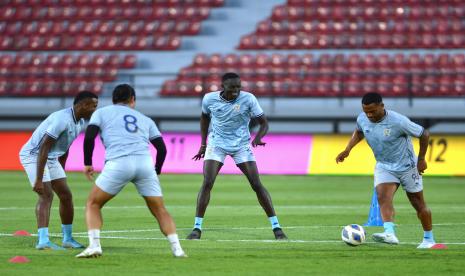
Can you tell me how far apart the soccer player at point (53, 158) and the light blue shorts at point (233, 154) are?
2.23 metres

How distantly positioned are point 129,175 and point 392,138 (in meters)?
3.85

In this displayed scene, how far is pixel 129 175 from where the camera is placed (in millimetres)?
10859

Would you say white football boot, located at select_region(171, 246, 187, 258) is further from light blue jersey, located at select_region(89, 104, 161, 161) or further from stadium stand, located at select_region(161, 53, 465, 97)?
stadium stand, located at select_region(161, 53, 465, 97)

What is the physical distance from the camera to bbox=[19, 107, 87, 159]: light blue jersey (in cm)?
1217

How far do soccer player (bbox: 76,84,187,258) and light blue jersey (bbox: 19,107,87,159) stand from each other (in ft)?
4.19

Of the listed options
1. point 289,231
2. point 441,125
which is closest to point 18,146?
point 441,125

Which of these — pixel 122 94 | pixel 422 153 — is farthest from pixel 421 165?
pixel 122 94

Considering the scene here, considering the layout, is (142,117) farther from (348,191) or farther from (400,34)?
(400,34)

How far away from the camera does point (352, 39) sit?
35.0m

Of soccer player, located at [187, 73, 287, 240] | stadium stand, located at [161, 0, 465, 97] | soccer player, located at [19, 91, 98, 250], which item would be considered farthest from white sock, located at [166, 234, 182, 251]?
stadium stand, located at [161, 0, 465, 97]

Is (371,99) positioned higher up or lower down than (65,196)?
higher up

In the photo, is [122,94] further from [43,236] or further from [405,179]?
[405,179]

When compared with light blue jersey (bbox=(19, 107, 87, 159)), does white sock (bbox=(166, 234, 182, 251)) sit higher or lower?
lower

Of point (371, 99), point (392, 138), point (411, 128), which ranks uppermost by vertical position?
point (371, 99)
